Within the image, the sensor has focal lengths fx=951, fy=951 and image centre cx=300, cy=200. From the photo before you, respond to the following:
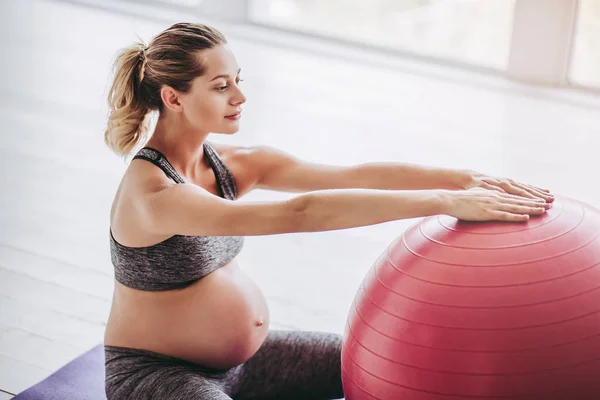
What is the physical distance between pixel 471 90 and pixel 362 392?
319 centimetres

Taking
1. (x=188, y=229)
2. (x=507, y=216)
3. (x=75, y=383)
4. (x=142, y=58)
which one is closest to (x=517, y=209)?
(x=507, y=216)

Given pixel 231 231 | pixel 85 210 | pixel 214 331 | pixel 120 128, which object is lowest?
pixel 85 210

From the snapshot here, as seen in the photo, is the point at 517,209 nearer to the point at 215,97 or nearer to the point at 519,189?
the point at 519,189

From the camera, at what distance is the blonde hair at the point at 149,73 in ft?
6.56

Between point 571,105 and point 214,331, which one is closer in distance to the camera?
point 214,331

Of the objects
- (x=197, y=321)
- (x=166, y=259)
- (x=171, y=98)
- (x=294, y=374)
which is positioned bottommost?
(x=294, y=374)

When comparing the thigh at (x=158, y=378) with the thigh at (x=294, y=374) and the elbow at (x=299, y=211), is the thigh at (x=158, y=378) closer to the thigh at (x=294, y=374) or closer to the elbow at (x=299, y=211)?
the thigh at (x=294, y=374)

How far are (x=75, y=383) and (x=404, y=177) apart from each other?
1.04m

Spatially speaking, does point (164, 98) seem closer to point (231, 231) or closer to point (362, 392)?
point (231, 231)

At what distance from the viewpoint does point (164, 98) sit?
2.02 m

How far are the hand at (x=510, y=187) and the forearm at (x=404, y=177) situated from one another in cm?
5

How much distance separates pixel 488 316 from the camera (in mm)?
1642

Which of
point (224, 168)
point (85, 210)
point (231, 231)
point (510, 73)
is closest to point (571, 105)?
point (510, 73)

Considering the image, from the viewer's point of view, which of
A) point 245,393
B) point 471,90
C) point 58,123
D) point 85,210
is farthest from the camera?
point 471,90
